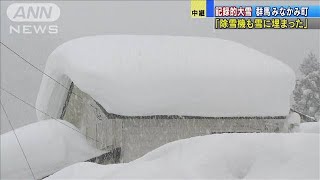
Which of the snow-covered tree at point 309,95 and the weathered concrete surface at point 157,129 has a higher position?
the weathered concrete surface at point 157,129

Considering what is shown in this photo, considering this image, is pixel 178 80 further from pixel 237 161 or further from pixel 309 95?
pixel 309 95

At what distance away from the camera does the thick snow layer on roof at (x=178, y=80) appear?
789cm

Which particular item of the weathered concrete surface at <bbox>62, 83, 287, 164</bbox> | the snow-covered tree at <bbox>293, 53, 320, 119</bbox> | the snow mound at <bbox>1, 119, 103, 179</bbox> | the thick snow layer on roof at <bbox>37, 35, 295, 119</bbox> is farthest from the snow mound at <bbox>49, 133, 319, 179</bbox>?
the snow-covered tree at <bbox>293, 53, 320, 119</bbox>

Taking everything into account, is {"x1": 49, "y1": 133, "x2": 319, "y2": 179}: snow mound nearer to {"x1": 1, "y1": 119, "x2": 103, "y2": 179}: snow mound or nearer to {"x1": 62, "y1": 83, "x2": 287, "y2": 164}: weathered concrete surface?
{"x1": 62, "y1": 83, "x2": 287, "y2": 164}: weathered concrete surface

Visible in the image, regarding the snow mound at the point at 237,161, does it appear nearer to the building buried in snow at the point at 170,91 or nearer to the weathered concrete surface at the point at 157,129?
the building buried in snow at the point at 170,91

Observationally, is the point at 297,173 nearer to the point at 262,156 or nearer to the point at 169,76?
the point at 262,156

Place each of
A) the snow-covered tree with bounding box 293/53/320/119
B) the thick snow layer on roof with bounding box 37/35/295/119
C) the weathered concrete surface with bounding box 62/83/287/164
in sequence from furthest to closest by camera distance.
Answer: the snow-covered tree with bounding box 293/53/320/119 < the weathered concrete surface with bounding box 62/83/287/164 < the thick snow layer on roof with bounding box 37/35/295/119

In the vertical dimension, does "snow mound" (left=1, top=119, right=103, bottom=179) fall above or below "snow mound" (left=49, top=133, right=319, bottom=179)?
below

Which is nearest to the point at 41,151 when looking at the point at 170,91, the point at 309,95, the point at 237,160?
the point at 170,91

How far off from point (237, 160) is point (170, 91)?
208 inches

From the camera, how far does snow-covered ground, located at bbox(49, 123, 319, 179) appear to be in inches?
104

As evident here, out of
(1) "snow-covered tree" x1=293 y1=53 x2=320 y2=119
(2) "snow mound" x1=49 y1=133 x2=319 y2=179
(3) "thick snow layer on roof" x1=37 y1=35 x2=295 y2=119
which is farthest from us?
(1) "snow-covered tree" x1=293 y1=53 x2=320 y2=119

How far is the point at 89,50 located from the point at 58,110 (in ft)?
8.33

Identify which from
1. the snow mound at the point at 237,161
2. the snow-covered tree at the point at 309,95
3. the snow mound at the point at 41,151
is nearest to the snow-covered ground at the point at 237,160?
the snow mound at the point at 237,161
